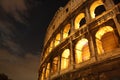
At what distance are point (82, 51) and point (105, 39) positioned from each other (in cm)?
210

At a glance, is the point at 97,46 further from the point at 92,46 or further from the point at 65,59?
the point at 65,59

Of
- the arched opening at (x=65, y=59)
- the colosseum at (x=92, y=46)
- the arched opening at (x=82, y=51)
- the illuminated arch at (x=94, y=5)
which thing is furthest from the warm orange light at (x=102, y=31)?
the arched opening at (x=65, y=59)

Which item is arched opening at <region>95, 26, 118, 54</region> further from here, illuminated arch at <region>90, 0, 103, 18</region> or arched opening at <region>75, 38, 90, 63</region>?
illuminated arch at <region>90, 0, 103, 18</region>

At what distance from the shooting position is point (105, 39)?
855cm

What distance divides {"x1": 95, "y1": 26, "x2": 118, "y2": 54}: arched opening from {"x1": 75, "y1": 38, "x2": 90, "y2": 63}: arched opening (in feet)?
3.84

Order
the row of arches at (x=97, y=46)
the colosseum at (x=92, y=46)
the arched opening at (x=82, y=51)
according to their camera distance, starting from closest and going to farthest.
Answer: the colosseum at (x=92, y=46), the row of arches at (x=97, y=46), the arched opening at (x=82, y=51)

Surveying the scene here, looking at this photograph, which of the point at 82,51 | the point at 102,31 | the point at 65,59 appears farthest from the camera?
the point at 65,59

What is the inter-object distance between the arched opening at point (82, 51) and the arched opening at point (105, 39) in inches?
46.1

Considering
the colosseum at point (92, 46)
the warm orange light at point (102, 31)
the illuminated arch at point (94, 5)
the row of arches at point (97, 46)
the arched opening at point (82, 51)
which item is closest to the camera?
the colosseum at point (92, 46)

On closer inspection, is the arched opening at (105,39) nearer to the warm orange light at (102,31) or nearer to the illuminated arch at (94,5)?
the warm orange light at (102,31)

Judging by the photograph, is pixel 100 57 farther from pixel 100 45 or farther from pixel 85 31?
pixel 85 31

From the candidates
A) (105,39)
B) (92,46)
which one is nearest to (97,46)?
(92,46)

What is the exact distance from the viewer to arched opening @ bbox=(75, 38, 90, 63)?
938 centimetres

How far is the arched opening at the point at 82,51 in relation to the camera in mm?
9376
